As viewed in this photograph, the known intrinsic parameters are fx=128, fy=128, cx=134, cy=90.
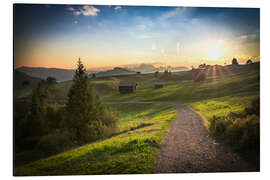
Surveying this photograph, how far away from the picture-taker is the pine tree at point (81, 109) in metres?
7.71

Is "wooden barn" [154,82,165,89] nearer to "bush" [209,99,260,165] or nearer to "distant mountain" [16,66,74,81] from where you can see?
"bush" [209,99,260,165]

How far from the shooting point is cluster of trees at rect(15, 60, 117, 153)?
718 centimetres

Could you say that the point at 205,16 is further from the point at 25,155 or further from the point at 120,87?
the point at 120,87

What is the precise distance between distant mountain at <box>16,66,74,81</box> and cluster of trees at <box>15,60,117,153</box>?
1.27 feet

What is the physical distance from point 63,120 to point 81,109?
1155 millimetres

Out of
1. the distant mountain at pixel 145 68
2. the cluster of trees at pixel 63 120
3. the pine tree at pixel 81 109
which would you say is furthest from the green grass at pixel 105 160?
the distant mountain at pixel 145 68

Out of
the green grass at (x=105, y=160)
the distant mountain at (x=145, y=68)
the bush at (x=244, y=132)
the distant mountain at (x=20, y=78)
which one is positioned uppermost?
the distant mountain at (x=145, y=68)

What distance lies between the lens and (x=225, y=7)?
301 inches

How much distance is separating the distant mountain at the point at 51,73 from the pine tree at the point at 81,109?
656 mm

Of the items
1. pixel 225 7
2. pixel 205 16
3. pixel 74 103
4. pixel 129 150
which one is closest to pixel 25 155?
pixel 74 103

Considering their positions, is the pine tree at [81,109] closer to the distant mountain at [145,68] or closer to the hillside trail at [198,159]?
the distant mountain at [145,68]

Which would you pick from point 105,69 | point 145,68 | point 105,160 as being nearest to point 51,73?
point 105,69

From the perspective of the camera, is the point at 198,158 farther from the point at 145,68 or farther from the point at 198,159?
the point at 145,68

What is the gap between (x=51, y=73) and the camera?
8.23 meters
